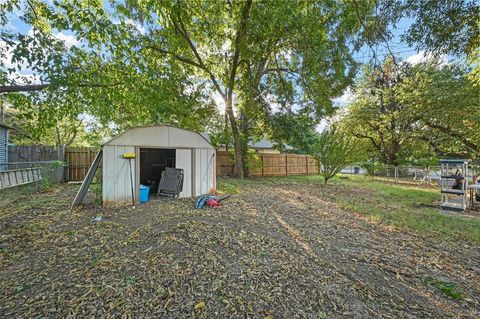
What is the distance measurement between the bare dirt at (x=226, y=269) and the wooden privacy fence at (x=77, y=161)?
658 centimetres

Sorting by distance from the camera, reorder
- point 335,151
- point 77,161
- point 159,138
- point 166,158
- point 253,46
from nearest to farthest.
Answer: point 159,138 → point 166,158 → point 253,46 → point 77,161 → point 335,151

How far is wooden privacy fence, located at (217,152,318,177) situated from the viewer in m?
13.7

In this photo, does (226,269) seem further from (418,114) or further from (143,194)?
(418,114)

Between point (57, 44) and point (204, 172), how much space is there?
4.76 m

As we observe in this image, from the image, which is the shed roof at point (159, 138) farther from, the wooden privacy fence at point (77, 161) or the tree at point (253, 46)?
the wooden privacy fence at point (77, 161)

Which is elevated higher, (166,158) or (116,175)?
(166,158)

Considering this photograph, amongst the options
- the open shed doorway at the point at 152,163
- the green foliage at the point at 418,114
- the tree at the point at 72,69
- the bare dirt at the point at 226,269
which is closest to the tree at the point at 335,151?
the green foliage at the point at 418,114

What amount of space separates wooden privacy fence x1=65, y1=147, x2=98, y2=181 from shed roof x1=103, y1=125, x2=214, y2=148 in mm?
6378

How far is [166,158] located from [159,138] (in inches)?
A: 103

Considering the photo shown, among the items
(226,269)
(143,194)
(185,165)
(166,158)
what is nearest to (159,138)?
(185,165)

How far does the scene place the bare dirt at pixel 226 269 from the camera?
2.19 meters

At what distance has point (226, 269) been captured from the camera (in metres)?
2.80

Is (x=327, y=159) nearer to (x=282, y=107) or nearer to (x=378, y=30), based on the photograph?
(x=282, y=107)

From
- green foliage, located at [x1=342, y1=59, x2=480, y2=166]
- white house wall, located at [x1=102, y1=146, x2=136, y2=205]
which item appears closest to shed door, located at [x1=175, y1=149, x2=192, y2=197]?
white house wall, located at [x1=102, y1=146, x2=136, y2=205]
